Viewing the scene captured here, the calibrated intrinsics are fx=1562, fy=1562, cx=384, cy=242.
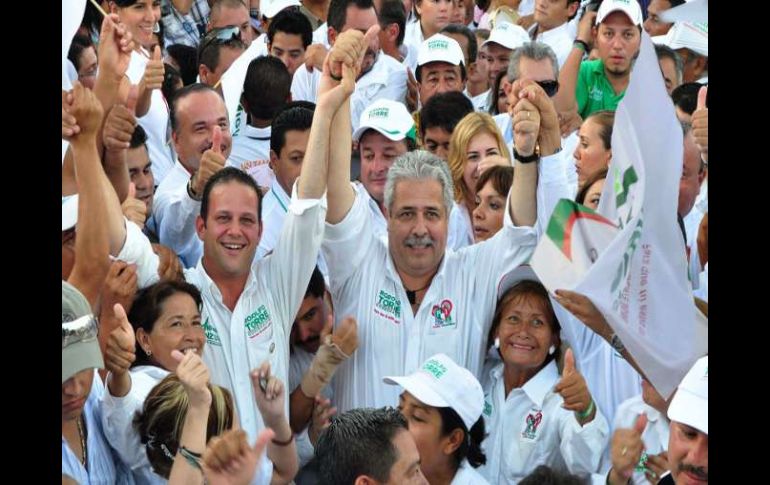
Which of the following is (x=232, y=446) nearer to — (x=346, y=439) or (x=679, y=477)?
(x=346, y=439)

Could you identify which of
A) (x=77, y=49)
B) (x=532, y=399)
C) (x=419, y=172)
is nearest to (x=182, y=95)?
(x=77, y=49)

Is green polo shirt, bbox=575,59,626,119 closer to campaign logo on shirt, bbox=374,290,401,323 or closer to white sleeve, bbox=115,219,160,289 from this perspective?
campaign logo on shirt, bbox=374,290,401,323

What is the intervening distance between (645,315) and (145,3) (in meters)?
4.13

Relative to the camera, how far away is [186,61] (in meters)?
8.77

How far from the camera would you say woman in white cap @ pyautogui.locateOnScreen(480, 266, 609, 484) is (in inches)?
205

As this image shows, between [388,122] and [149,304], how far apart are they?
5.61ft

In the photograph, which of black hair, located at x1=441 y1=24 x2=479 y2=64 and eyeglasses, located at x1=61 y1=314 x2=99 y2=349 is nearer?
eyeglasses, located at x1=61 y1=314 x2=99 y2=349

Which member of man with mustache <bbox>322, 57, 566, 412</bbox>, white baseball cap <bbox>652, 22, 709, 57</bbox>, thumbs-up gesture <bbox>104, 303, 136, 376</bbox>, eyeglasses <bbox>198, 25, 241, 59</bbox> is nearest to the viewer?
thumbs-up gesture <bbox>104, 303, 136, 376</bbox>

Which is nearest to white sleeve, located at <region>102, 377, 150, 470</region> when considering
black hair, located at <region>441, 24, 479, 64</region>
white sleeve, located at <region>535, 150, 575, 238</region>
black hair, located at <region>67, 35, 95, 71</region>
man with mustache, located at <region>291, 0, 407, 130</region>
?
white sleeve, located at <region>535, 150, 575, 238</region>

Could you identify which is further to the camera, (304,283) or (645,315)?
(304,283)

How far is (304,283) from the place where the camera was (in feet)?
18.3

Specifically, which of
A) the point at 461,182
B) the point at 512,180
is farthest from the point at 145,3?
the point at 512,180

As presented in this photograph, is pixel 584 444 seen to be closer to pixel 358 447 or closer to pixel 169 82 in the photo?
pixel 358 447

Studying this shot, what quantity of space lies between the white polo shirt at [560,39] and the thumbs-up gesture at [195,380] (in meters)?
4.87
